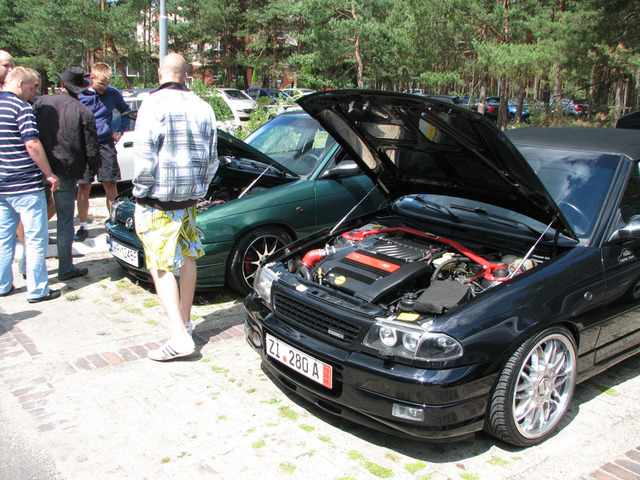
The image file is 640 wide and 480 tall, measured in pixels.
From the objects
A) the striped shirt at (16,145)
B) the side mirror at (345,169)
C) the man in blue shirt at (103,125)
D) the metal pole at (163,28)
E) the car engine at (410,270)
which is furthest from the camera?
the metal pole at (163,28)

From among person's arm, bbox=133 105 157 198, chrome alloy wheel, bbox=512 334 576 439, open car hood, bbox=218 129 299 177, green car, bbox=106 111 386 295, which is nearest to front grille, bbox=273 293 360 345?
chrome alloy wheel, bbox=512 334 576 439

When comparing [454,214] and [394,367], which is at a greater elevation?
[454,214]

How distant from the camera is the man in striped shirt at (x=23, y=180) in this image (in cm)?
490

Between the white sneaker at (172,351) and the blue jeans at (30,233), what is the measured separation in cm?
178

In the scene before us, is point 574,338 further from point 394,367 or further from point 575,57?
point 575,57

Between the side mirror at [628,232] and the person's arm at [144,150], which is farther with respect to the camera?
the person's arm at [144,150]

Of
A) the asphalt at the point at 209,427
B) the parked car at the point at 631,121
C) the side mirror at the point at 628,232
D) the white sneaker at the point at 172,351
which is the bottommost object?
the asphalt at the point at 209,427

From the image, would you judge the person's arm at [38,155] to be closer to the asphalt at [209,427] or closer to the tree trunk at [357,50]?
the asphalt at [209,427]

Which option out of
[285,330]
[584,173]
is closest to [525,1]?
[584,173]

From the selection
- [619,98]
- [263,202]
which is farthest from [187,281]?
[619,98]

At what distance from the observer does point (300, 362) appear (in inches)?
125

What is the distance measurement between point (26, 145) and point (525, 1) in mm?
21779

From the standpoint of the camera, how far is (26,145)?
490cm

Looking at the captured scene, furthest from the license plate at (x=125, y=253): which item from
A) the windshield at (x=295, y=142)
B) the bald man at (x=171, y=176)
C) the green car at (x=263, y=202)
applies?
the windshield at (x=295, y=142)
